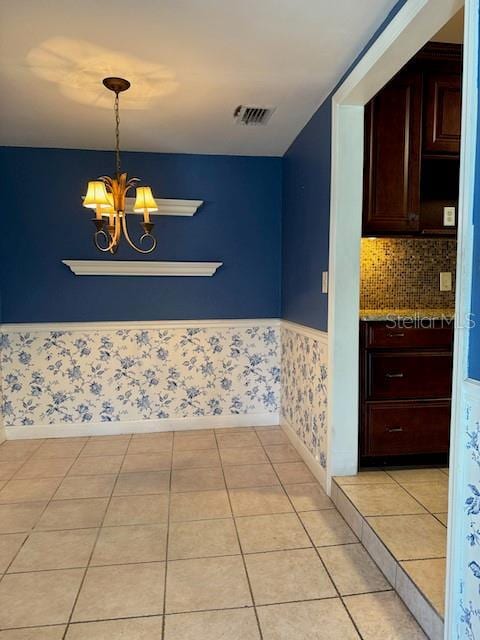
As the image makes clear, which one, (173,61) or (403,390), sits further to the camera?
(403,390)

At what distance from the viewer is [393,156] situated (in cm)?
246

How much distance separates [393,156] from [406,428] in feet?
5.14

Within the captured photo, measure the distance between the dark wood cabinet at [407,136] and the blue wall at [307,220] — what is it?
0.82ft

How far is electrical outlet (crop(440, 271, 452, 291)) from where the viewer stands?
2980 millimetres

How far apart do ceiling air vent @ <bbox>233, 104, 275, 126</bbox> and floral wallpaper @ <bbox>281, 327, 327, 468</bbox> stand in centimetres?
145

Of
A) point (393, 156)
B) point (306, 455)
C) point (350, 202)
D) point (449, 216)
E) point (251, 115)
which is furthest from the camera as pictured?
point (306, 455)

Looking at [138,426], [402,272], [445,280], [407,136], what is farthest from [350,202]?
[138,426]

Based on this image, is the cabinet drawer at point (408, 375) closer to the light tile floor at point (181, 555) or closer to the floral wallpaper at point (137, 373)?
the light tile floor at point (181, 555)

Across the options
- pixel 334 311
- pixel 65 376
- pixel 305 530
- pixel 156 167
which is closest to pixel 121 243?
pixel 156 167

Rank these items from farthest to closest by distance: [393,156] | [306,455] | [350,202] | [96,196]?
[306,455], [393,156], [350,202], [96,196]

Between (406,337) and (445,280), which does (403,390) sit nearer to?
(406,337)

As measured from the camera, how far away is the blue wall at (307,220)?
2.55 metres

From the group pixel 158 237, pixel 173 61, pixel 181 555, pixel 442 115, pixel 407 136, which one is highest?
pixel 173 61

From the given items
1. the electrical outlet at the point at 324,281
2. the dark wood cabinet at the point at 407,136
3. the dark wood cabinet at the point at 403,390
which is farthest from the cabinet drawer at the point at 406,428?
the dark wood cabinet at the point at 407,136
